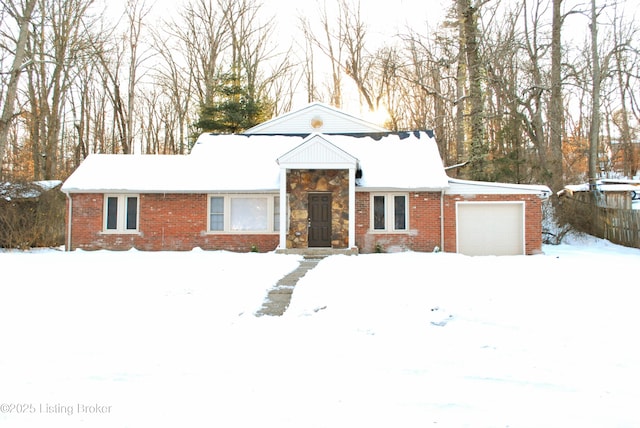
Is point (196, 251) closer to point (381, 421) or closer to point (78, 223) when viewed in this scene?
point (78, 223)

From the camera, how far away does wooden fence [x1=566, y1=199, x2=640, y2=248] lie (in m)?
16.2

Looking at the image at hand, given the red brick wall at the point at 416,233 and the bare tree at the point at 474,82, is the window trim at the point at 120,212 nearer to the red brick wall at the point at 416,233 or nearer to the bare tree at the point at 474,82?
the red brick wall at the point at 416,233

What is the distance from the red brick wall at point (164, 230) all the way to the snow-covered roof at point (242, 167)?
44cm

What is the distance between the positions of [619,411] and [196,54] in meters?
31.3

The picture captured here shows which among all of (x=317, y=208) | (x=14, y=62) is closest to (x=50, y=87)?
(x=14, y=62)

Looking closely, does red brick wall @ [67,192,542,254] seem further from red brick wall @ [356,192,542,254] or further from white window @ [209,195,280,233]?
white window @ [209,195,280,233]

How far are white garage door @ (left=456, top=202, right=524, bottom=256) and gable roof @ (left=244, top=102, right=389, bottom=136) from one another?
5140mm

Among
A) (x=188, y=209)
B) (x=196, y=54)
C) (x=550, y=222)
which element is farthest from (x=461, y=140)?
(x=196, y=54)

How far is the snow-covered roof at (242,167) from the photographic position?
15.6 meters

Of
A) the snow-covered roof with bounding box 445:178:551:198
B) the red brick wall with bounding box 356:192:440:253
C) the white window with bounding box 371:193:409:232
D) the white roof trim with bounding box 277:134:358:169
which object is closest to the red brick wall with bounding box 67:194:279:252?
the white roof trim with bounding box 277:134:358:169

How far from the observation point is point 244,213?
52.4 feet

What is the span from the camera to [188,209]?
15.8 meters

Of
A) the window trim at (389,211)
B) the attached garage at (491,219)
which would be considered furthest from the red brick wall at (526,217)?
the window trim at (389,211)

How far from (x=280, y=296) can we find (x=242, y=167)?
981 cm
